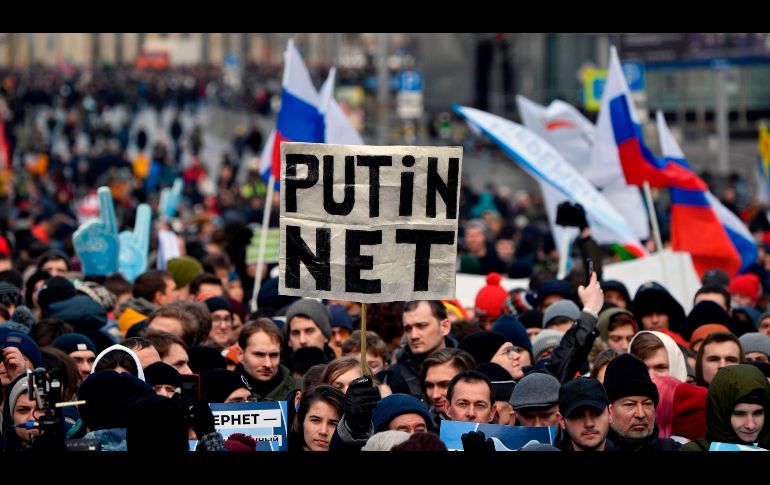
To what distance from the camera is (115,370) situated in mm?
7781

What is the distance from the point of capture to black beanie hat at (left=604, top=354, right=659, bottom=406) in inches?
304

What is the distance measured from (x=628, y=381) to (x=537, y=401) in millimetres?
436

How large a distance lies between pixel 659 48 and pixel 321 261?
110 ft

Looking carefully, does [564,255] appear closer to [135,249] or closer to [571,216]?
[571,216]

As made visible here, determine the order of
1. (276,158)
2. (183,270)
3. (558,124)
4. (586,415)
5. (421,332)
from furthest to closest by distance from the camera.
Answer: (558,124), (276,158), (183,270), (421,332), (586,415)

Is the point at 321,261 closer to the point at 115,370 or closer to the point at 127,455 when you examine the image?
the point at 115,370

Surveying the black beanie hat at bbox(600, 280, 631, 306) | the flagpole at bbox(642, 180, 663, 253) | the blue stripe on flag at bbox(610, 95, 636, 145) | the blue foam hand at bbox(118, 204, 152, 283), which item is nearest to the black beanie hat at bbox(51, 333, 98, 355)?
the black beanie hat at bbox(600, 280, 631, 306)

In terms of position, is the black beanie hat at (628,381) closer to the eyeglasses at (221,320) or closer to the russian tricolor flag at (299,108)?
the eyeglasses at (221,320)

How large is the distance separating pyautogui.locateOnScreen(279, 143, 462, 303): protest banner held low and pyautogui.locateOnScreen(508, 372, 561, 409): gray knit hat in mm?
714

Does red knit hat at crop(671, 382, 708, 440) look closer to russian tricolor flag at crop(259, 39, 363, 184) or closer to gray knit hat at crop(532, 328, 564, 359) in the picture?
gray knit hat at crop(532, 328, 564, 359)

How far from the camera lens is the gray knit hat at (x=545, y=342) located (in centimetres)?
976

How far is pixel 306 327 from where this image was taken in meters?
10.0

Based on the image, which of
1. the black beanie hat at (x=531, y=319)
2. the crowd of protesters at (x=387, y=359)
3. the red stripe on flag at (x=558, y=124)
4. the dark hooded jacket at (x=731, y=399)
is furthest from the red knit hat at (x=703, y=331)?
the red stripe on flag at (x=558, y=124)

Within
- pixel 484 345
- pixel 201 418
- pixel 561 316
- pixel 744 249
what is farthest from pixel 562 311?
pixel 744 249
